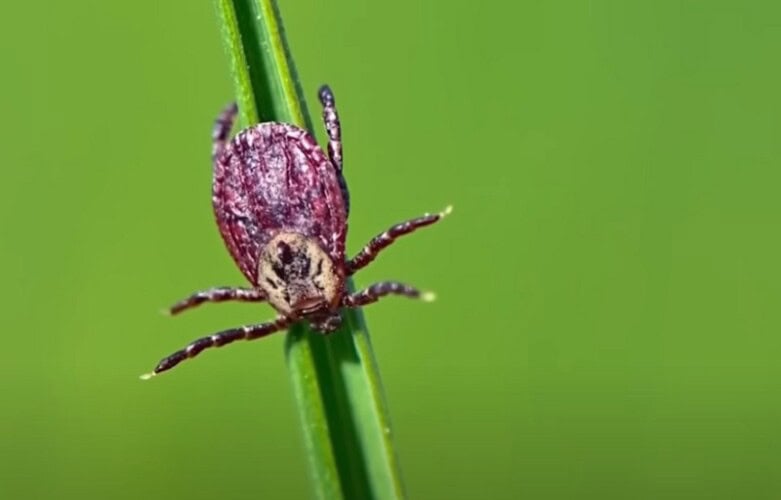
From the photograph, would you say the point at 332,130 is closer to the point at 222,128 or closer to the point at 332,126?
the point at 332,126

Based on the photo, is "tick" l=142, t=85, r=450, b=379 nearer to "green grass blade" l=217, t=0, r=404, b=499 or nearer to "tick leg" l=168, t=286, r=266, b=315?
"tick leg" l=168, t=286, r=266, b=315

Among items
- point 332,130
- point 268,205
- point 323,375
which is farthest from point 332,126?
point 323,375

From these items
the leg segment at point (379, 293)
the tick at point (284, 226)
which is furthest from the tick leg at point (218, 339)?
the leg segment at point (379, 293)

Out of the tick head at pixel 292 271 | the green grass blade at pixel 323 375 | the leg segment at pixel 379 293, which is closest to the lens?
the green grass blade at pixel 323 375

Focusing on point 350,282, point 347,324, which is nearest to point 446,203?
point 350,282

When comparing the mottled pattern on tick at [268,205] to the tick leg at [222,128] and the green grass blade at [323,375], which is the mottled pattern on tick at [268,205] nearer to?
the tick leg at [222,128]
